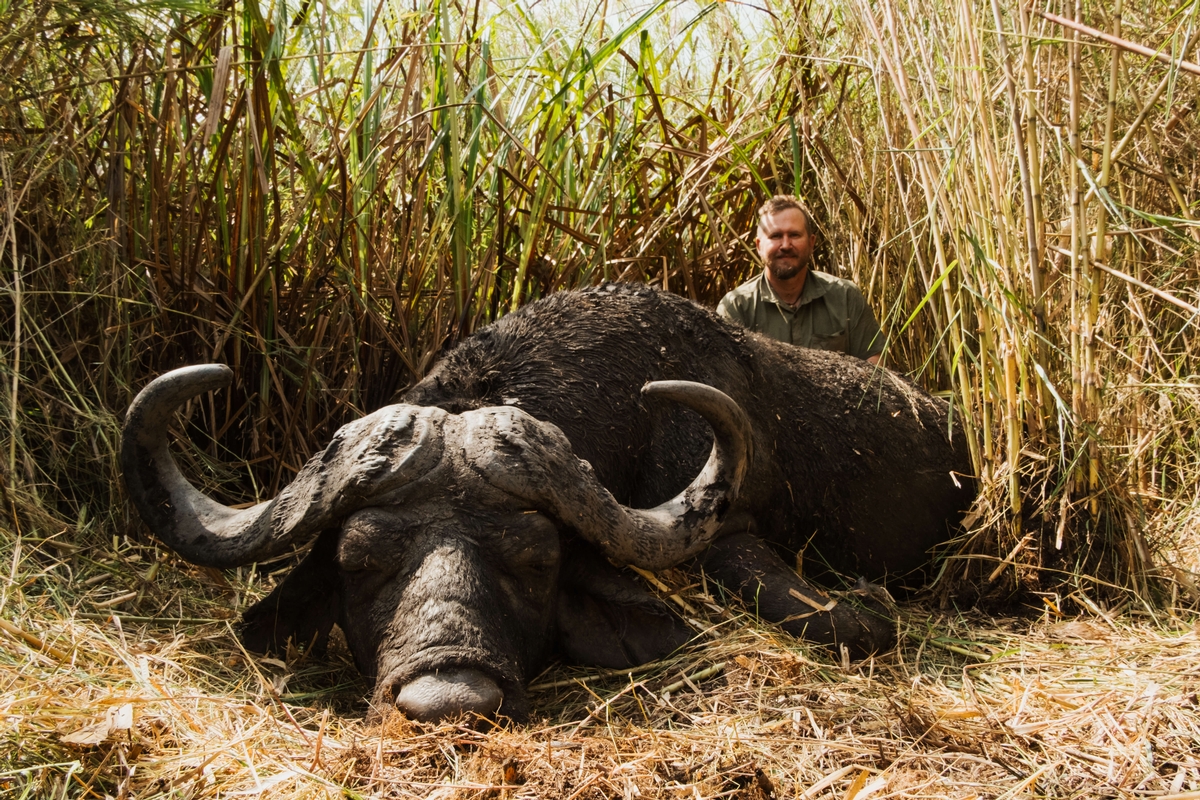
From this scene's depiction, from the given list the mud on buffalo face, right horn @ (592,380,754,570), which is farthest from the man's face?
the mud on buffalo face

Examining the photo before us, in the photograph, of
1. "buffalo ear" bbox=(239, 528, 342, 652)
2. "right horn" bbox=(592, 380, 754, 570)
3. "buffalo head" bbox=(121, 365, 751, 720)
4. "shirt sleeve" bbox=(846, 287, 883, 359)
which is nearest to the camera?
"buffalo head" bbox=(121, 365, 751, 720)

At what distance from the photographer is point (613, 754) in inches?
100

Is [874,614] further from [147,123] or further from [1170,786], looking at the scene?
[147,123]

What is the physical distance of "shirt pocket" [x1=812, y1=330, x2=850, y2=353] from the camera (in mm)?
5957

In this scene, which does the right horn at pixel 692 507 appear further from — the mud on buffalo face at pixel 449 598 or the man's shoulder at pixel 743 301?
the man's shoulder at pixel 743 301

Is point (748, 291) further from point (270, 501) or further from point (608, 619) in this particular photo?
point (270, 501)

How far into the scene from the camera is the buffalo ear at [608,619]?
10.8ft

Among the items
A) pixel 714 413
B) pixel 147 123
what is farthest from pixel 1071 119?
pixel 147 123

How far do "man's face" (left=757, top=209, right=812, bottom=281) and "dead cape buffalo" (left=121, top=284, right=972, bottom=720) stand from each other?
1626mm

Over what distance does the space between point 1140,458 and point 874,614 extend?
1.94 metres

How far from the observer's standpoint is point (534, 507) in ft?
10.2

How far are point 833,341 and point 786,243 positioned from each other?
669mm

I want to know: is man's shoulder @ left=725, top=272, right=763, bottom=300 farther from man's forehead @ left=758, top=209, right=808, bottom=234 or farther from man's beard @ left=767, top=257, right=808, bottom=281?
man's forehead @ left=758, top=209, right=808, bottom=234

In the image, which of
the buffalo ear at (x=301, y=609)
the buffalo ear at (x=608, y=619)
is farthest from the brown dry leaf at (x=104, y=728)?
the buffalo ear at (x=608, y=619)
